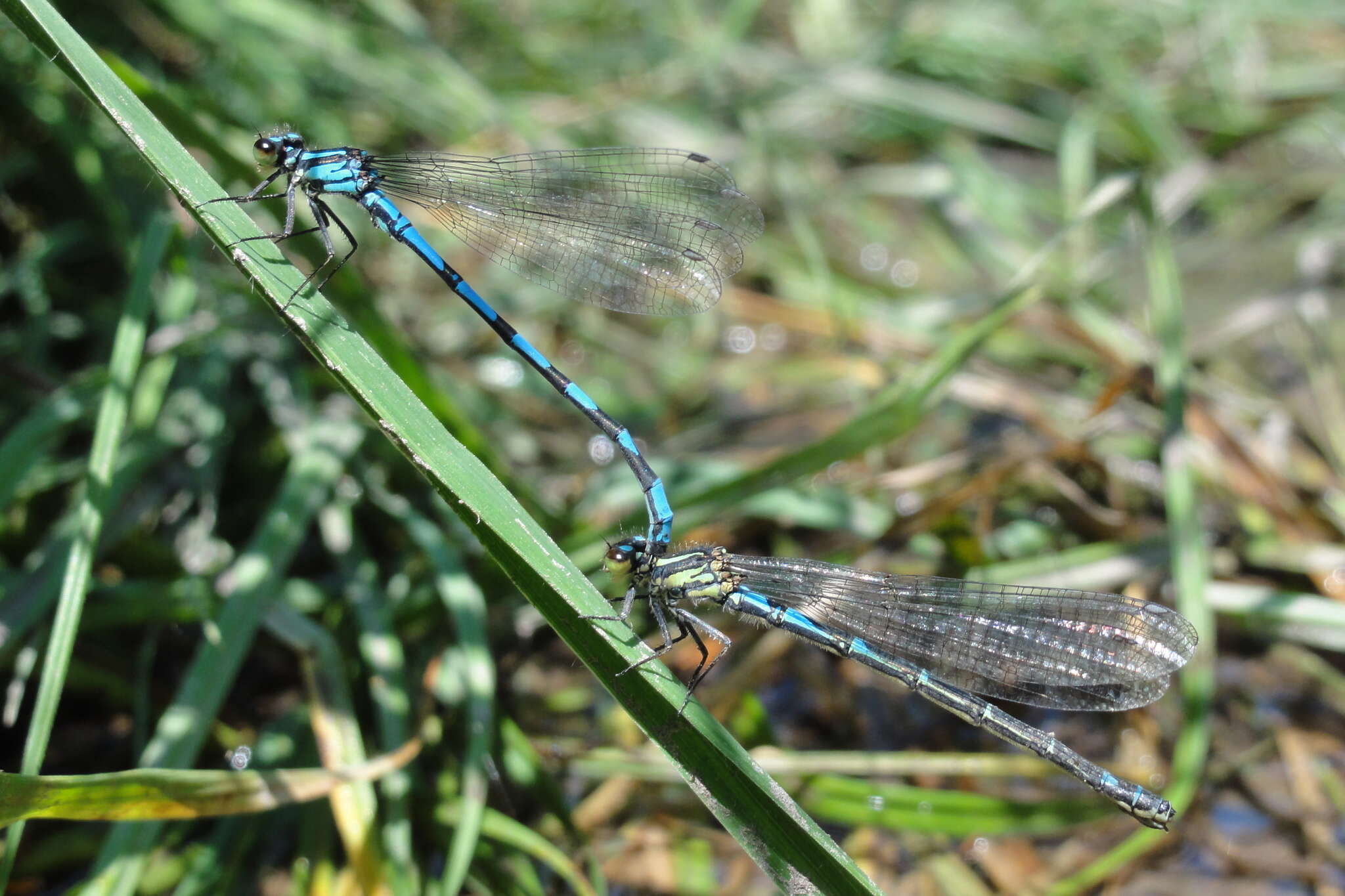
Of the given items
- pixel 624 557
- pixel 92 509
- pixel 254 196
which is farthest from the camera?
pixel 624 557

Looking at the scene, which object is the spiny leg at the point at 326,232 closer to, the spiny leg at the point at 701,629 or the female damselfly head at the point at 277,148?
the female damselfly head at the point at 277,148

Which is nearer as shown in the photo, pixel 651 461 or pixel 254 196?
pixel 254 196

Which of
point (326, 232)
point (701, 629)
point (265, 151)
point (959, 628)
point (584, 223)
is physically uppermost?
point (265, 151)

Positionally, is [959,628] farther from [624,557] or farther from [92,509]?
[92,509]

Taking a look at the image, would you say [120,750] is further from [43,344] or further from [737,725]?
[737,725]

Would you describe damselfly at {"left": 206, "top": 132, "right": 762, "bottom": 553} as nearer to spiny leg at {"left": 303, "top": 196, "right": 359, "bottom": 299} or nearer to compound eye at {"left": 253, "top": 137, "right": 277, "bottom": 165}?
spiny leg at {"left": 303, "top": 196, "right": 359, "bottom": 299}

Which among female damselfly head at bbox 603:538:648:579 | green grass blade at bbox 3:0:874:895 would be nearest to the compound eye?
green grass blade at bbox 3:0:874:895

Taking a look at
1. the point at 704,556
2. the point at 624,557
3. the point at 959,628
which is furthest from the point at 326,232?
the point at 959,628
